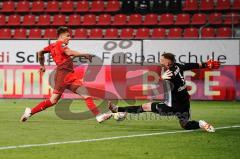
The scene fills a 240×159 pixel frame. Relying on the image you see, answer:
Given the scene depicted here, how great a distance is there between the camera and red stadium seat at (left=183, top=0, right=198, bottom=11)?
25481mm

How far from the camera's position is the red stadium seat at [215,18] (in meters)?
23.2

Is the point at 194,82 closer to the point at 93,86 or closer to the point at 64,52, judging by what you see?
the point at 93,86

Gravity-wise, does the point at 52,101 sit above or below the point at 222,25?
below

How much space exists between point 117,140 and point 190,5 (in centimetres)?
1724

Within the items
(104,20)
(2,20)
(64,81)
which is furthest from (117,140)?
(2,20)

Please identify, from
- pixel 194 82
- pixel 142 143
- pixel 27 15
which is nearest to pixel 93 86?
pixel 194 82

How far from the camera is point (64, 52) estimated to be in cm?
1138

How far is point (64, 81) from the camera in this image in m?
11.7

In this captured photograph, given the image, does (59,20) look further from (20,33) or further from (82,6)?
(20,33)

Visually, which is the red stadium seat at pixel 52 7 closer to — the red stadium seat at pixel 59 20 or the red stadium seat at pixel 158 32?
the red stadium seat at pixel 59 20

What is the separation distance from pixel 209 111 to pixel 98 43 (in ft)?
19.8

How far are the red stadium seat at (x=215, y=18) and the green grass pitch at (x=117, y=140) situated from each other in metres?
9.50

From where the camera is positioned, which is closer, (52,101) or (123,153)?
(123,153)

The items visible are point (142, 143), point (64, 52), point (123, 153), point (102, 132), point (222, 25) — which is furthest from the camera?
point (222, 25)
